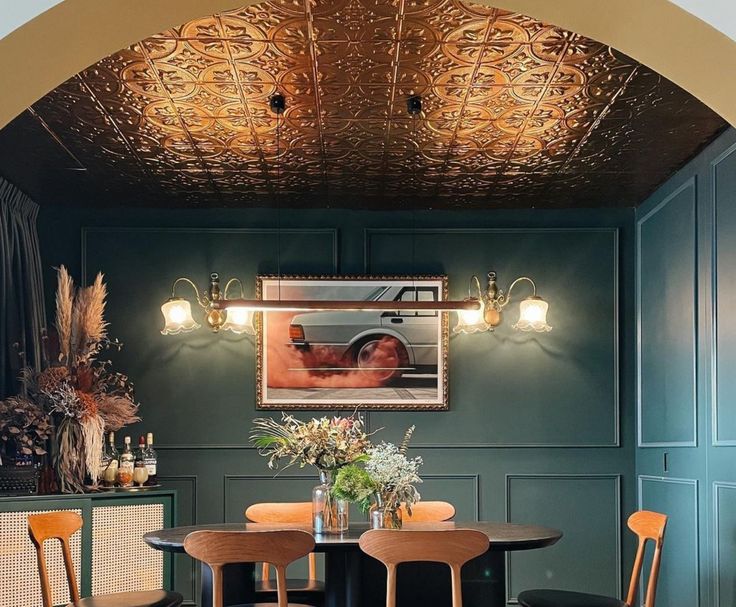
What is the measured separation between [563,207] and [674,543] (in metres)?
2.23

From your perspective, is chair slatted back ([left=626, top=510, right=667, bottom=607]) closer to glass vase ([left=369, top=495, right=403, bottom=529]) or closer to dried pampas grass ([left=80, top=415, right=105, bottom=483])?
glass vase ([left=369, top=495, right=403, bottom=529])

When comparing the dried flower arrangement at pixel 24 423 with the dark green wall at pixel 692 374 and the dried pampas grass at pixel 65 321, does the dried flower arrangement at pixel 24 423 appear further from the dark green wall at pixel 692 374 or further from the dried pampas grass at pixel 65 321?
the dark green wall at pixel 692 374

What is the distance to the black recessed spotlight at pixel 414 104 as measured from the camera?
174 inches

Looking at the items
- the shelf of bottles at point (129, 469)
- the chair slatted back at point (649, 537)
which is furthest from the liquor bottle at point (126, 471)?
the chair slatted back at point (649, 537)

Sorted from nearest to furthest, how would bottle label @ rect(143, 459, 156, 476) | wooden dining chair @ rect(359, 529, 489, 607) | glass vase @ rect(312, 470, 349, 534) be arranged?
1. wooden dining chair @ rect(359, 529, 489, 607)
2. glass vase @ rect(312, 470, 349, 534)
3. bottle label @ rect(143, 459, 156, 476)

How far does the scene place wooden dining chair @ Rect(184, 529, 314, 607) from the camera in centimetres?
369

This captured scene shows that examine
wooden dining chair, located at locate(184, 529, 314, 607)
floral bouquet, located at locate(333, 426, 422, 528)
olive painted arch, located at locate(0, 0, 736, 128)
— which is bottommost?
wooden dining chair, located at locate(184, 529, 314, 607)

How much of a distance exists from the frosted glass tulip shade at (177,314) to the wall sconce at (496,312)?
170cm

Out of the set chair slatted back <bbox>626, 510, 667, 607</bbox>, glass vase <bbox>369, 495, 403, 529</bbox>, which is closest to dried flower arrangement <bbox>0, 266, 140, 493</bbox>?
glass vase <bbox>369, 495, 403, 529</bbox>

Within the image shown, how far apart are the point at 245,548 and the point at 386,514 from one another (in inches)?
34.5

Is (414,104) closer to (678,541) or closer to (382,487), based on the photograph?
(382,487)

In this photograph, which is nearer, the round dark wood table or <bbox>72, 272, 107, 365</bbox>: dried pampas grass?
the round dark wood table

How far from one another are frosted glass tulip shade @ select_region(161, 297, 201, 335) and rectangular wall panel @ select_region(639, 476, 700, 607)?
298 cm

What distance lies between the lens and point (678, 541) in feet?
18.6
